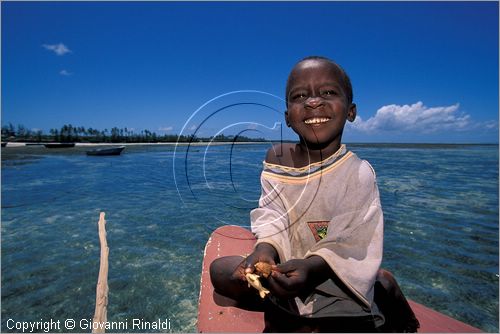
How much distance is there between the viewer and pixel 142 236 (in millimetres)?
6809

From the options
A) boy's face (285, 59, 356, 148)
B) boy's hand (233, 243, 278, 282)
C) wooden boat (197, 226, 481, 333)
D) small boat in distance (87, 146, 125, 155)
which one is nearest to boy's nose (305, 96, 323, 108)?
boy's face (285, 59, 356, 148)

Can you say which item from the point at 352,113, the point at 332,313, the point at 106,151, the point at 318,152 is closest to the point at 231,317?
the point at 332,313

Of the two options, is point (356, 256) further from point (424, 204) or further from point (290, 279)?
point (424, 204)

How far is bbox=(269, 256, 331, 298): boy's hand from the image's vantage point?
1244mm

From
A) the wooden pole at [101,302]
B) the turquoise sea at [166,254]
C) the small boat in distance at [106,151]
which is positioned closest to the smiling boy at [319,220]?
the turquoise sea at [166,254]

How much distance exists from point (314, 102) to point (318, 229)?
67 cm

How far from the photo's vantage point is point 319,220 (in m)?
1.59

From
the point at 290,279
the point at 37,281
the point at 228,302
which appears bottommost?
the point at 37,281

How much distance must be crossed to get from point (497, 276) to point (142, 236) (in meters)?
6.73

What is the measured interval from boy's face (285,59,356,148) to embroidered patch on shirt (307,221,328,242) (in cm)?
44

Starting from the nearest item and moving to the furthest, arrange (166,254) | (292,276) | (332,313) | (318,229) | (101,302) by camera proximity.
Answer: (292,276) → (332,313) → (318,229) → (101,302) → (166,254)

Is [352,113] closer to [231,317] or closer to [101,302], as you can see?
[231,317]

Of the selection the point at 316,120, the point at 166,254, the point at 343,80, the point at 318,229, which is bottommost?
the point at 166,254

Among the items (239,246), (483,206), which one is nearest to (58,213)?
(239,246)
